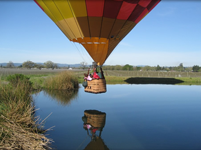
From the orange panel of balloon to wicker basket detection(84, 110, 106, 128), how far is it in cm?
189

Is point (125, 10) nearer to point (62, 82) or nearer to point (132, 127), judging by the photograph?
point (132, 127)

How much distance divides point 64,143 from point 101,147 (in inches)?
33.5

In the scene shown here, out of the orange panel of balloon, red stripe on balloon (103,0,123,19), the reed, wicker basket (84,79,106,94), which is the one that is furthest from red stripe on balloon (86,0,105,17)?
the reed

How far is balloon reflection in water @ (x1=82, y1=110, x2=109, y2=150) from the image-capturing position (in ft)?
13.4

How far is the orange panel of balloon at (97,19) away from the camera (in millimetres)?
5441

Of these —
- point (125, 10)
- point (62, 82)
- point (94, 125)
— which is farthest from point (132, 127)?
point (62, 82)

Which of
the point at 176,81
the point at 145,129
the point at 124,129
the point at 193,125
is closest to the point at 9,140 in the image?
the point at 124,129

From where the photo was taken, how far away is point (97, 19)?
5738 millimetres

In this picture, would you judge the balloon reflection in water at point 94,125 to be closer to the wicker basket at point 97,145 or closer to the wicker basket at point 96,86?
the wicker basket at point 97,145

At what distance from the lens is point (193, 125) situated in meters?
5.45

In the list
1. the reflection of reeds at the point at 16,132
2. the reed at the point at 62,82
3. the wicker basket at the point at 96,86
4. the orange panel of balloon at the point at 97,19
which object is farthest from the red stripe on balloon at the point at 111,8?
the reed at the point at 62,82

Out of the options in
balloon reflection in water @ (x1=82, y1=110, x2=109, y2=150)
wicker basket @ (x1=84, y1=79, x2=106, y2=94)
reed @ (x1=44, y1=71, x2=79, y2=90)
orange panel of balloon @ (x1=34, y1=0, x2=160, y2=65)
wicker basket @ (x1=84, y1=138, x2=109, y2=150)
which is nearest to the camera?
wicker basket @ (x1=84, y1=138, x2=109, y2=150)

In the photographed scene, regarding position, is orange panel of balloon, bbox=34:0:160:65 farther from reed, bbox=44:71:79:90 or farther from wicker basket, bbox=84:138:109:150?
reed, bbox=44:71:79:90

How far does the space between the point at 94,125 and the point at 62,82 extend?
714 centimetres
